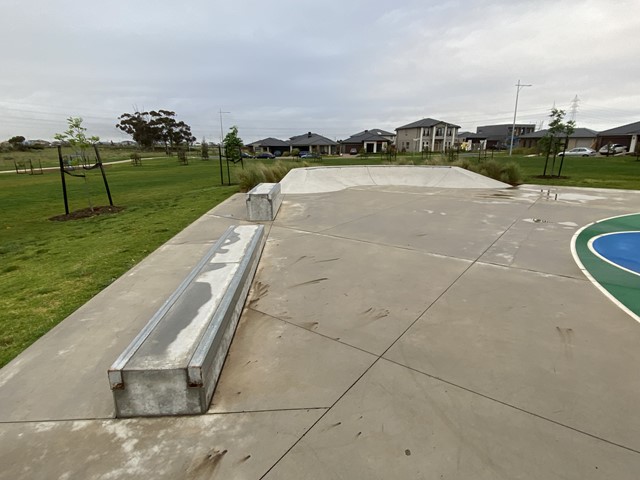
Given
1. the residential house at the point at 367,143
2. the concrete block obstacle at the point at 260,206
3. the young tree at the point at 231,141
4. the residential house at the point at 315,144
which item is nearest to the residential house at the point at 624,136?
the residential house at the point at 367,143

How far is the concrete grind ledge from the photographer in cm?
228

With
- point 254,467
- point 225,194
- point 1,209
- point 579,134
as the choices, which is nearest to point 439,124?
point 579,134

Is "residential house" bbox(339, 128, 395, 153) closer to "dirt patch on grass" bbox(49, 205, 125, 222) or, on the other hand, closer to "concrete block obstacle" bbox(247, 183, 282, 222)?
"dirt patch on grass" bbox(49, 205, 125, 222)

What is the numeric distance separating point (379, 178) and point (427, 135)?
199 feet

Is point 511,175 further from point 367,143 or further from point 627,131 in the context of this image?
point 367,143

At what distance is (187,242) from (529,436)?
6033mm

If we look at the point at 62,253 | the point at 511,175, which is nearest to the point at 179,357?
the point at 62,253

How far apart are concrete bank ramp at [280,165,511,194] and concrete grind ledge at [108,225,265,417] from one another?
10.5 meters

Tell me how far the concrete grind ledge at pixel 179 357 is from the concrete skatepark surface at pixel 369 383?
0.12 m

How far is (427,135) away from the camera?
70.6m

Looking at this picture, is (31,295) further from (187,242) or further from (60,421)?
(60,421)

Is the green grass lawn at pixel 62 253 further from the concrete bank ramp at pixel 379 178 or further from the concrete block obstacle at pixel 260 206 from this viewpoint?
the concrete bank ramp at pixel 379 178

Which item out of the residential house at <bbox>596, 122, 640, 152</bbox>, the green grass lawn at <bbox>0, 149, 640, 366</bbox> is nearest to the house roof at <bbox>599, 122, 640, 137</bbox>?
the residential house at <bbox>596, 122, 640, 152</bbox>

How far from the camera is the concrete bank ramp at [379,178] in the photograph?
46.8ft
